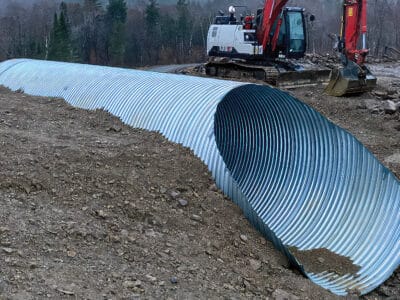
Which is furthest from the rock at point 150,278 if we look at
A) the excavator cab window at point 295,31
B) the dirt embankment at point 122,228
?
the excavator cab window at point 295,31

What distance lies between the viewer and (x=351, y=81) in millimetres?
14055

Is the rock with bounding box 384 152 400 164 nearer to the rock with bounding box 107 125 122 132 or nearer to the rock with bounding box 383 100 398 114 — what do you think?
the rock with bounding box 383 100 398 114

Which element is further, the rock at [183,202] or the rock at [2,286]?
the rock at [183,202]

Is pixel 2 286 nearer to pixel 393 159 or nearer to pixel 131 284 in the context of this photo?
pixel 131 284

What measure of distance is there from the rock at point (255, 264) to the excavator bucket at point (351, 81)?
9511 mm

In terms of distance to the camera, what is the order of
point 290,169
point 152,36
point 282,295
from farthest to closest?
point 152,36, point 290,169, point 282,295

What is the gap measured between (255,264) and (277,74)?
38.3ft

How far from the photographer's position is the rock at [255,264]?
17.6 ft

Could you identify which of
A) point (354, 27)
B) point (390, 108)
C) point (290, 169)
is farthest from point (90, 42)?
point (290, 169)

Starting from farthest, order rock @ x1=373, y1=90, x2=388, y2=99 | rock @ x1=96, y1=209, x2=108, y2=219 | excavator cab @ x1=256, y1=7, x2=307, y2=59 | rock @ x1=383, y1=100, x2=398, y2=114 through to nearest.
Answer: excavator cab @ x1=256, y1=7, x2=307, y2=59 < rock @ x1=373, y1=90, x2=388, y2=99 < rock @ x1=383, y1=100, x2=398, y2=114 < rock @ x1=96, y1=209, x2=108, y2=219

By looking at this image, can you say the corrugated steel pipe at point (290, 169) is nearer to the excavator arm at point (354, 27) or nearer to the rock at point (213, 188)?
the rock at point (213, 188)

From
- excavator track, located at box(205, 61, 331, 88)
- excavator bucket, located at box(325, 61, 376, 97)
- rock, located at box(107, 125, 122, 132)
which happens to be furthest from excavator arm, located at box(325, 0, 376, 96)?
rock, located at box(107, 125, 122, 132)

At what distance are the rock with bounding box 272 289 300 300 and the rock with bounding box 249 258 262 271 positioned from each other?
40 cm

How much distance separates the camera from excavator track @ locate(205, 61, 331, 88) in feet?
53.7
